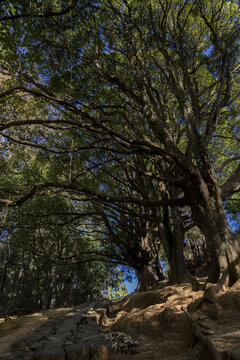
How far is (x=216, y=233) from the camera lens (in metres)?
5.88

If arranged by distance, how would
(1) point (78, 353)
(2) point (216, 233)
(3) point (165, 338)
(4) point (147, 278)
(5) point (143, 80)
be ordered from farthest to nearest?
(4) point (147, 278) < (5) point (143, 80) < (2) point (216, 233) < (3) point (165, 338) < (1) point (78, 353)

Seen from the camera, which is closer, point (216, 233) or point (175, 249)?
point (216, 233)

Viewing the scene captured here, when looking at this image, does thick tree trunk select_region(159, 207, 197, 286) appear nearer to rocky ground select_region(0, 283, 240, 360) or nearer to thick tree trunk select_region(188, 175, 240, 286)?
thick tree trunk select_region(188, 175, 240, 286)

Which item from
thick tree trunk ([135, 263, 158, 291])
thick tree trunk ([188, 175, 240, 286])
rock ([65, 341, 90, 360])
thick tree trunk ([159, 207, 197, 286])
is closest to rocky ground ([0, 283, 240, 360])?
rock ([65, 341, 90, 360])

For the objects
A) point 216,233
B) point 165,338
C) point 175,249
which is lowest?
point 165,338

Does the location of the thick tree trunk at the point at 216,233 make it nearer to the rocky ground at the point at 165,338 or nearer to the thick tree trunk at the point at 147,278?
the rocky ground at the point at 165,338

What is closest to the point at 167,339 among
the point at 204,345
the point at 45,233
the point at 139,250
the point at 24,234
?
the point at 204,345

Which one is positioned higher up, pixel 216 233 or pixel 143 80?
pixel 143 80

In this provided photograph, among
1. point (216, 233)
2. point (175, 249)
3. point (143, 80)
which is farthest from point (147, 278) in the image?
point (143, 80)

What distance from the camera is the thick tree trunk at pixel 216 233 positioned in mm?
5316

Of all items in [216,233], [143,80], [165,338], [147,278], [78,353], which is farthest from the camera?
[147,278]

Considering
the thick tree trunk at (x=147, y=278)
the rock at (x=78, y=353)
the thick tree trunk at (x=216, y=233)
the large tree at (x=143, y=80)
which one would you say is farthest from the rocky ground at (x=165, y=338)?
the thick tree trunk at (x=147, y=278)

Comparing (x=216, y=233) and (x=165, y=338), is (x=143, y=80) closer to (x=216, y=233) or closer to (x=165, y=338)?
(x=216, y=233)

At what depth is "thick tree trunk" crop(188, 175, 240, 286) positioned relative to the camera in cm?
Answer: 532
